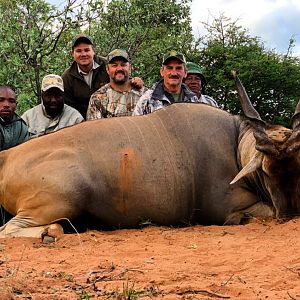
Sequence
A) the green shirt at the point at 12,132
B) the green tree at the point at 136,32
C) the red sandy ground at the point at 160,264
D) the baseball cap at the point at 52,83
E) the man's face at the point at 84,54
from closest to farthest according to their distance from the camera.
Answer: the red sandy ground at the point at 160,264
the green shirt at the point at 12,132
the baseball cap at the point at 52,83
the man's face at the point at 84,54
the green tree at the point at 136,32

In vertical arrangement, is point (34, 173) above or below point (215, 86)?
below

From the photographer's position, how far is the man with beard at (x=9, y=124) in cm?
645

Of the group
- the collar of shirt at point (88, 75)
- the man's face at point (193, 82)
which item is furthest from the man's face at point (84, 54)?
the man's face at point (193, 82)

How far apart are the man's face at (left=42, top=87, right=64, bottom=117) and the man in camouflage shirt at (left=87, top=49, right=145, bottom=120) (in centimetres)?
31

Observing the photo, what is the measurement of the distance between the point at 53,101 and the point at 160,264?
145 inches

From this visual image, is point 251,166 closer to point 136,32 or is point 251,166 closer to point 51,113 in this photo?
point 51,113

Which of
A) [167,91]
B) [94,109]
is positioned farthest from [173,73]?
[94,109]

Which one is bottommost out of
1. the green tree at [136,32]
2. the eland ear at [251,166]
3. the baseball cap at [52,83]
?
the eland ear at [251,166]

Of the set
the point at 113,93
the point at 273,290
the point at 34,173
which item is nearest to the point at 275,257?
the point at 273,290

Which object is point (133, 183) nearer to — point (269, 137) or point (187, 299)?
point (269, 137)

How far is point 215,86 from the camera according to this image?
13.3 m

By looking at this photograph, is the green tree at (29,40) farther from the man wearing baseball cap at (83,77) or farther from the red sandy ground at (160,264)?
the red sandy ground at (160,264)

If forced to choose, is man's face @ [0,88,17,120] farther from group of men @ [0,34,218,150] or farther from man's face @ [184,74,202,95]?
man's face @ [184,74,202,95]

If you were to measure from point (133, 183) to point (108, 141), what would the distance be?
1.28ft
